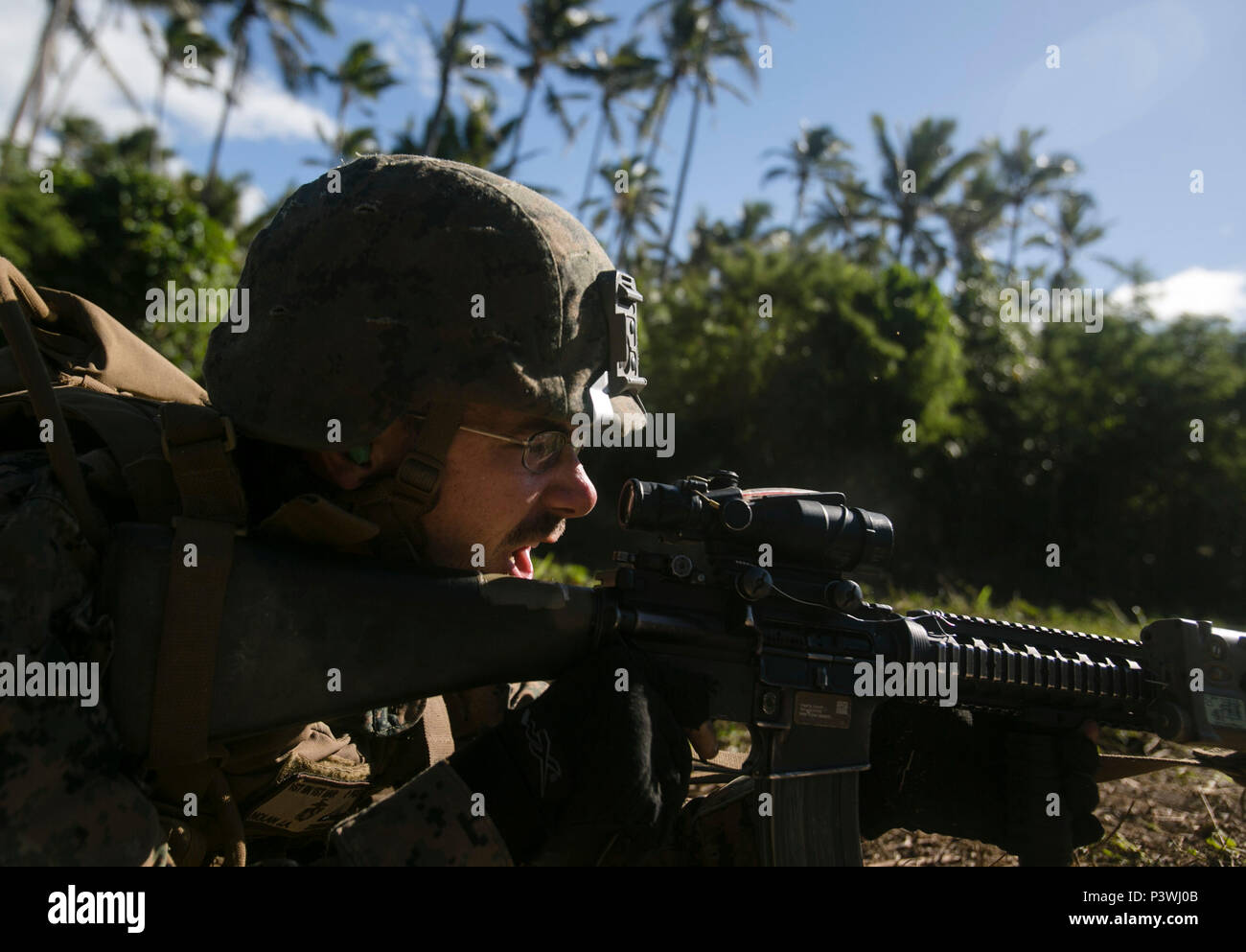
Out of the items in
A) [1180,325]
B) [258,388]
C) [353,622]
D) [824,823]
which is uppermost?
[1180,325]

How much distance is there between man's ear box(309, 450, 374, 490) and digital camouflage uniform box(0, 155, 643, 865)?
5 cm

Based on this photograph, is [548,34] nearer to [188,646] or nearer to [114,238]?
[114,238]

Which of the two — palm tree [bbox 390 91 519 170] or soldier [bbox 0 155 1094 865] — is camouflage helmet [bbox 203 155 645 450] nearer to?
soldier [bbox 0 155 1094 865]

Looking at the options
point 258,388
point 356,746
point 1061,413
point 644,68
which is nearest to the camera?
point 258,388

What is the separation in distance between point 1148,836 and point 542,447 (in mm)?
2827

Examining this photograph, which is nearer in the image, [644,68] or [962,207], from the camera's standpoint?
[644,68]

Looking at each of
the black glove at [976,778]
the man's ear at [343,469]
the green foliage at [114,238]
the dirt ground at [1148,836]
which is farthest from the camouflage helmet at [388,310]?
the green foliage at [114,238]

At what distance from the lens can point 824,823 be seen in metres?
2.37

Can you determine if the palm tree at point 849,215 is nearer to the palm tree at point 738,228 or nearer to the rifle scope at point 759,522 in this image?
the palm tree at point 738,228

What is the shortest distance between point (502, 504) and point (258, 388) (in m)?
0.67

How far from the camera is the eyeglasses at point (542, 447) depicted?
2.35 m

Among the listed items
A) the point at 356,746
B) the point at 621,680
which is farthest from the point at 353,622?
the point at 356,746

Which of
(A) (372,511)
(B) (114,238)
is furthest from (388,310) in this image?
(B) (114,238)

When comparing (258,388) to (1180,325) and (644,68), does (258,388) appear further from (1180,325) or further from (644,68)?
(644,68)
